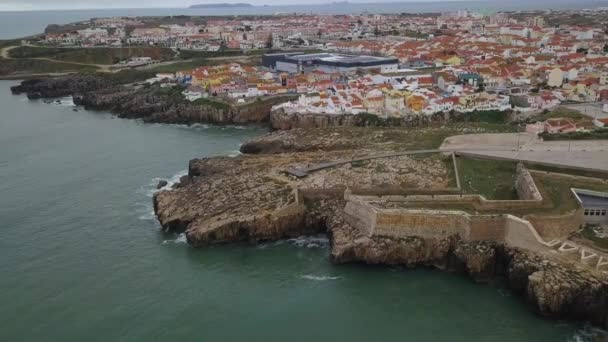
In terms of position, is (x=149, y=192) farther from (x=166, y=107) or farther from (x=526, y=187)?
(x=166, y=107)

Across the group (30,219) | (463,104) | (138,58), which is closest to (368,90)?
(463,104)

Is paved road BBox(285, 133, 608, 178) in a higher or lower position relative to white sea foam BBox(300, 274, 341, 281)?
higher

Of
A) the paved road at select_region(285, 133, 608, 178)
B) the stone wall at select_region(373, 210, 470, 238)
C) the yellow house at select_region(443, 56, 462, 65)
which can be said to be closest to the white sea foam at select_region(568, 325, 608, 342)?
the stone wall at select_region(373, 210, 470, 238)

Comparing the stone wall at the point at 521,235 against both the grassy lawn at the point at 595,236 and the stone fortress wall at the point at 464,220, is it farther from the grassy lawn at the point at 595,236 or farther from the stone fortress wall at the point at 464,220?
the grassy lawn at the point at 595,236

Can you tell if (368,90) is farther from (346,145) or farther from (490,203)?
(490,203)

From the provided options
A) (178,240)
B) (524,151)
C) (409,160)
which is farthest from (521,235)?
(178,240)

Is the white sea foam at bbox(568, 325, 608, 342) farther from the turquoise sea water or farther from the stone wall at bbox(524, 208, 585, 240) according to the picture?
the stone wall at bbox(524, 208, 585, 240)
